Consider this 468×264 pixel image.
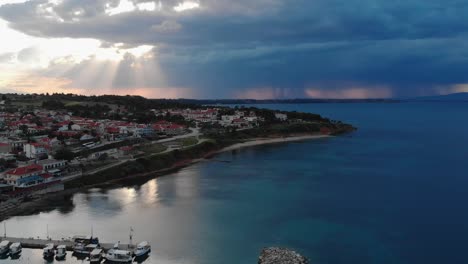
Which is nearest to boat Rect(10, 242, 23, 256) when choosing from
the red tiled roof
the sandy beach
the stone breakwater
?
the stone breakwater

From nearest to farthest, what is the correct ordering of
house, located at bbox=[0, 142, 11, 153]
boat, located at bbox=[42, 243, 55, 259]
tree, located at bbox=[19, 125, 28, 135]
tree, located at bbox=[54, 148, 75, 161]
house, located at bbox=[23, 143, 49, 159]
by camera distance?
boat, located at bbox=[42, 243, 55, 259]
tree, located at bbox=[54, 148, 75, 161]
house, located at bbox=[23, 143, 49, 159]
house, located at bbox=[0, 142, 11, 153]
tree, located at bbox=[19, 125, 28, 135]

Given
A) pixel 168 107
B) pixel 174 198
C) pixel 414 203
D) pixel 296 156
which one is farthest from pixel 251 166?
pixel 168 107

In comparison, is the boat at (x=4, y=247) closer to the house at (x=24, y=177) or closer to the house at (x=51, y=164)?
the house at (x=24, y=177)

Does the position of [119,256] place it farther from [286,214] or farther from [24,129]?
[24,129]

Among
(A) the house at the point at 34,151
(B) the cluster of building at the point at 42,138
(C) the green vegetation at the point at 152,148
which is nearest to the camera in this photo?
(B) the cluster of building at the point at 42,138

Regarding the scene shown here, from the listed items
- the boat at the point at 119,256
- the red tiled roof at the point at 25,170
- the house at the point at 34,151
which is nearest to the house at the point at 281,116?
the house at the point at 34,151

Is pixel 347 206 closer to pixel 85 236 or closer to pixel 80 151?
pixel 85 236

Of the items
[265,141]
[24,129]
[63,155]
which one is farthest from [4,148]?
[265,141]

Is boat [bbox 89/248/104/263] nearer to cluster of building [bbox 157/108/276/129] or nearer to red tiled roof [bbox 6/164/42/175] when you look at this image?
red tiled roof [bbox 6/164/42/175]
